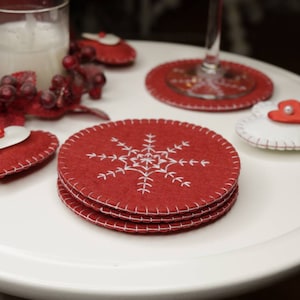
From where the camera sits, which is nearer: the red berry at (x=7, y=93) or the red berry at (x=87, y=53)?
the red berry at (x=7, y=93)

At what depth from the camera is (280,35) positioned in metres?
2.58

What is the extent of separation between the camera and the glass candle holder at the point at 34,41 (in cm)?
80

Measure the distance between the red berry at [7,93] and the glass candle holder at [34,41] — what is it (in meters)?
0.07

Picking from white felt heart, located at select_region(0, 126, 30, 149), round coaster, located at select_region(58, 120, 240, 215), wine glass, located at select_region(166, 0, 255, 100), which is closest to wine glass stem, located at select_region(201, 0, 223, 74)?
wine glass, located at select_region(166, 0, 255, 100)

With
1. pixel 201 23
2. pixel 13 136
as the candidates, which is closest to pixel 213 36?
pixel 13 136

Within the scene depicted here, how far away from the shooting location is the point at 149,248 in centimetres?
55

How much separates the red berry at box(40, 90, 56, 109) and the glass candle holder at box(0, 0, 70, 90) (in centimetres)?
6

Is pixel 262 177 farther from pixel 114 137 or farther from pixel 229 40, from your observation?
pixel 229 40

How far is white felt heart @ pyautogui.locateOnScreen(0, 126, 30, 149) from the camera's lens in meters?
0.66

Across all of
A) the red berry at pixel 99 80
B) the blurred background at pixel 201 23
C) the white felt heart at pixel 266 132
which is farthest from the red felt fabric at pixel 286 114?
the blurred background at pixel 201 23

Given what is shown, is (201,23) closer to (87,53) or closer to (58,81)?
(87,53)

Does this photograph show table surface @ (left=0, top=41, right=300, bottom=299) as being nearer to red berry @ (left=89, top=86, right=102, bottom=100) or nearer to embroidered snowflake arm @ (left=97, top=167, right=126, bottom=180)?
embroidered snowflake arm @ (left=97, top=167, right=126, bottom=180)

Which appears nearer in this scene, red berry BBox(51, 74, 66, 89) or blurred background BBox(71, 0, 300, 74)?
red berry BBox(51, 74, 66, 89)

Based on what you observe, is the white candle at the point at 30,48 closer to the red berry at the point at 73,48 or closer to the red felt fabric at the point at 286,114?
the red berry at the point at 73,48
